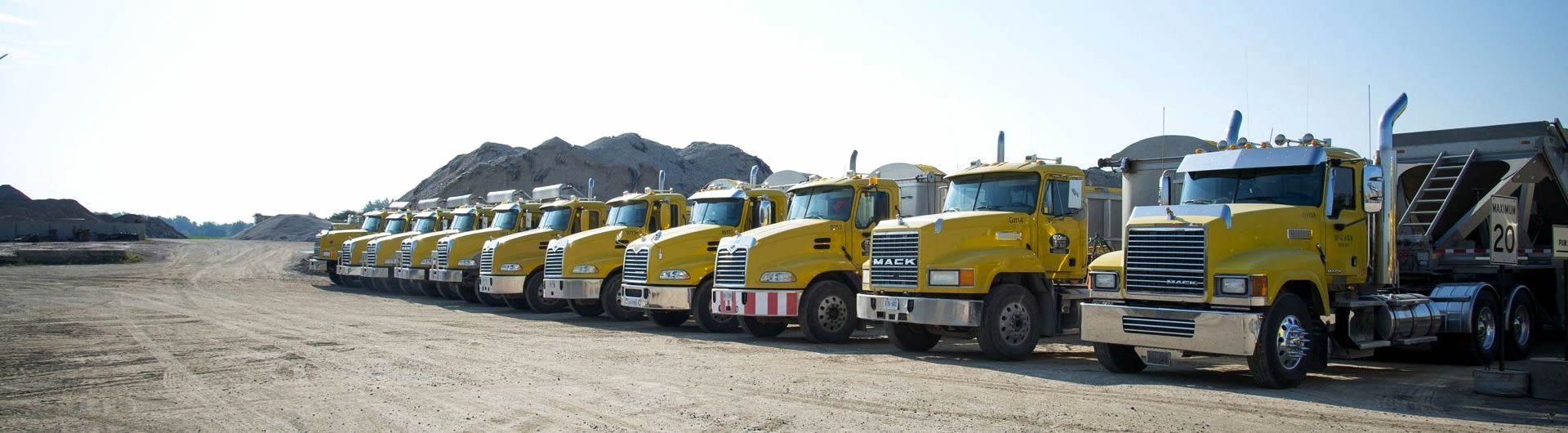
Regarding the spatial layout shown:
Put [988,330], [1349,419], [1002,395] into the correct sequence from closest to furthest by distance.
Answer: [1349,419], [1002,395], [988,330]

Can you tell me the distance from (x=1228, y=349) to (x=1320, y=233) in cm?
186

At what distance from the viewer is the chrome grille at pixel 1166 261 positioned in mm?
9961

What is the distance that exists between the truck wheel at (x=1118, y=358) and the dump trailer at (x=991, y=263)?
5.00 ft

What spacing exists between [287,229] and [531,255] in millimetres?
73628

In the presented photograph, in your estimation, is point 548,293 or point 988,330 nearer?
point 988,330

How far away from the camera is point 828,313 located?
1519cm

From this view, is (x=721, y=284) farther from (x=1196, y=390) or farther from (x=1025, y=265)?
(x=1196, y=390)

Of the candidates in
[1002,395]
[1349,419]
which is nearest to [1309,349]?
[1349,419]

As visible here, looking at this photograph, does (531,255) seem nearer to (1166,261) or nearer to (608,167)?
(1166,261)

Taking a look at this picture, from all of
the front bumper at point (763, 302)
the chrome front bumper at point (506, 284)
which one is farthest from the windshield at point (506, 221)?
the front bumper at point (763, 302)

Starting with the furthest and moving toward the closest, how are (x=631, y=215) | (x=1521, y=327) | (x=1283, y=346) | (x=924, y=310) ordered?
1. (x=631, y=215)
2. (x=1521, y=327)
3. (x=924, y=310)
4. (x=1283, y=346)

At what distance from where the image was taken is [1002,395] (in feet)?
31.0

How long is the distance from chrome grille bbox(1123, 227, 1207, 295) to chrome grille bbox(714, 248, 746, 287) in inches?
238

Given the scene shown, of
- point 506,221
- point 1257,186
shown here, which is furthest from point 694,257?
point 506,221
